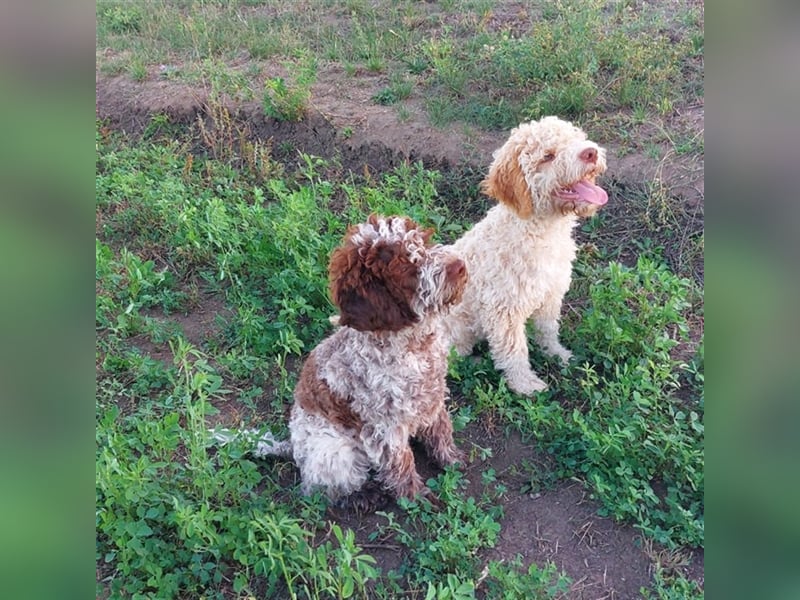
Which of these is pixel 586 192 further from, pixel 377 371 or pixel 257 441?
pixel 257 441

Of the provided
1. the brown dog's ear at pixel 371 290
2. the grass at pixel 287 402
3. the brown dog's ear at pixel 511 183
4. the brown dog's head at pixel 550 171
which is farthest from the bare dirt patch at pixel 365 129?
the brown dog's ear at pixel 371 290

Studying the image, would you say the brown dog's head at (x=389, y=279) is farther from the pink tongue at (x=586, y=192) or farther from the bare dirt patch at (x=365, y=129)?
the bare dirt patch at (x=365, y=129)

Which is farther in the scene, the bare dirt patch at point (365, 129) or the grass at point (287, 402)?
the bare dirt patch at point (365, 129)

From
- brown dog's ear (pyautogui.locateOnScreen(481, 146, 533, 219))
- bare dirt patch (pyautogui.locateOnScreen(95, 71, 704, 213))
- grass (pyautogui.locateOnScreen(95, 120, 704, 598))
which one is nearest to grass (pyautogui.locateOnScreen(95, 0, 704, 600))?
grass (pyautogui.locateOnScreen(95, 120, 704, 598))

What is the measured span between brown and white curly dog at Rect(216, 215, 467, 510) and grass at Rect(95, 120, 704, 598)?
25 centimetres

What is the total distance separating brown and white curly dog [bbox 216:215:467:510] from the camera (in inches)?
129

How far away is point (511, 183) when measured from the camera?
4117 millimetres

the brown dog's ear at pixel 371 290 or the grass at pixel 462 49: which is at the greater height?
the grass at pixel 462 49

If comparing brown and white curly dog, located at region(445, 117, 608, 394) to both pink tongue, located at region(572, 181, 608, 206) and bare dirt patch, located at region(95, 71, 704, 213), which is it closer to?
pink tongue, located at region(572, 181, 608, 206)

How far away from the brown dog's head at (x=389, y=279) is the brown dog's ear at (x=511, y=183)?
96 centimetres

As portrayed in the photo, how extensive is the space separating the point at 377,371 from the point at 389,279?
0.60 meters

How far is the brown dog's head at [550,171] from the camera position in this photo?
392 centimetres

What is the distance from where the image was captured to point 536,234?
4.26m

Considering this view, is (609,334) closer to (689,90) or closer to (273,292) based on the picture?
(273,292)
